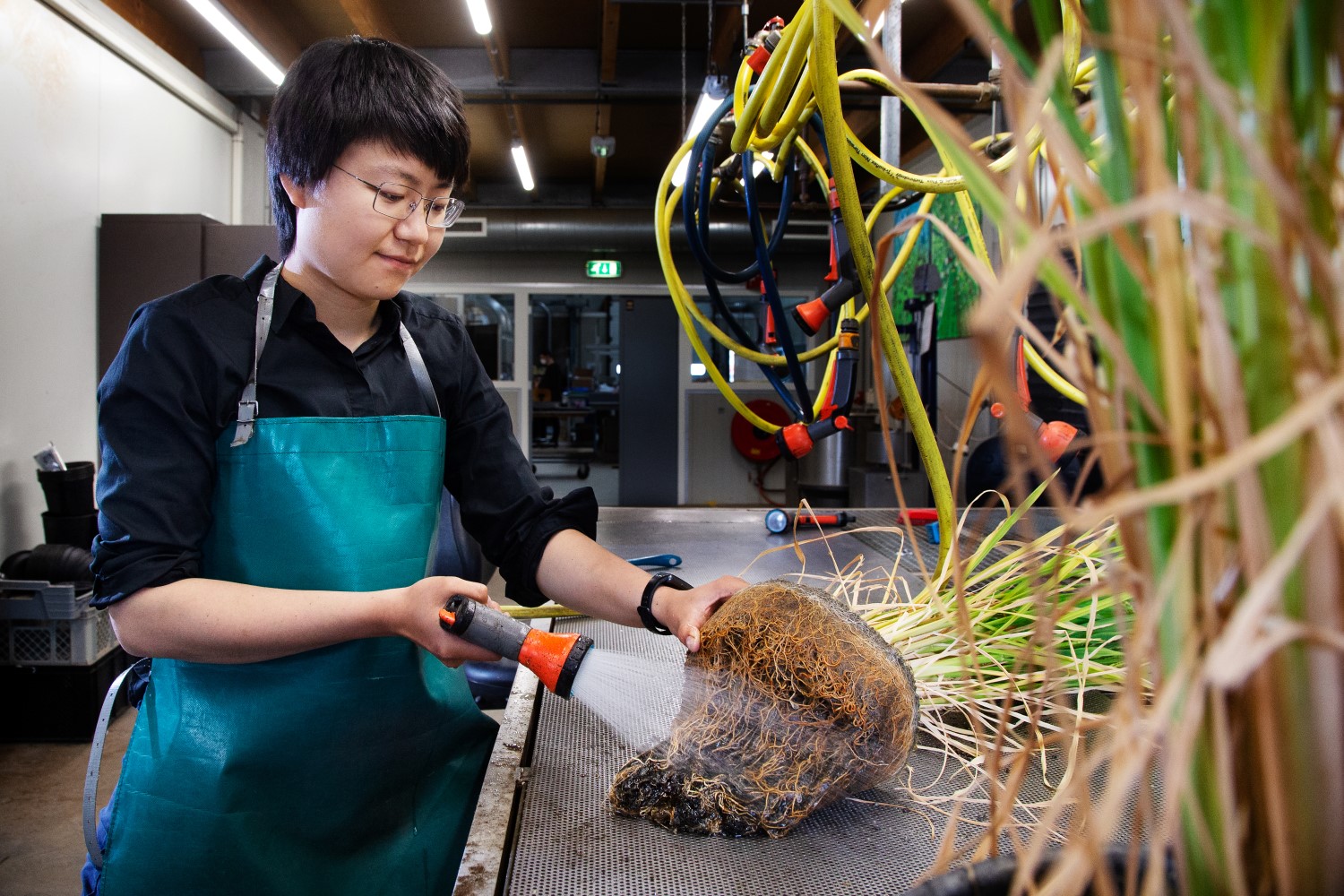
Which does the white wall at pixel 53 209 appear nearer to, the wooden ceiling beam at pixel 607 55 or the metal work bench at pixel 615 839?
the wooden ceiling beam at pixel 607 55

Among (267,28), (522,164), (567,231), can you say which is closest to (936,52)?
(522,164)

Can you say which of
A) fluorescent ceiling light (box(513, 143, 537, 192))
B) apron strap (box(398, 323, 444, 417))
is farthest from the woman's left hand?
fluorescent ceiling light (box(513, 143, 537, 192))

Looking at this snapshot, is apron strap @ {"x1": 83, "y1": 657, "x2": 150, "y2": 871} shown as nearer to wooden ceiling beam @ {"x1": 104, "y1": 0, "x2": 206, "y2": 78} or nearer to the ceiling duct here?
wooden ceiling beam @ {"x1": 104, "y1": 0, "x2": 206, "y2": 78}

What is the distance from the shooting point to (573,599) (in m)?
1.16

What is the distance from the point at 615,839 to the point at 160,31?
499 centimetres

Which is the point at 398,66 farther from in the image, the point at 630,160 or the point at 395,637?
the point at 630,160

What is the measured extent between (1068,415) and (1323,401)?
3827 mm

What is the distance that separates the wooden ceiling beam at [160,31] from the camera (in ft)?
12.5

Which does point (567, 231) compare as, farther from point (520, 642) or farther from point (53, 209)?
point (520, 642)

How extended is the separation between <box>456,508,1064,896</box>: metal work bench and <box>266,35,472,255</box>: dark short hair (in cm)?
75

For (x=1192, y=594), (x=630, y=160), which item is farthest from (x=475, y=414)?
(x=630, y=160)

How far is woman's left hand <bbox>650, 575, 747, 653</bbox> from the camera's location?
96 cm

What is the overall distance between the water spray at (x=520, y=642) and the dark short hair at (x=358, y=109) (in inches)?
22.9

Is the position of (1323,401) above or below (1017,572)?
above
